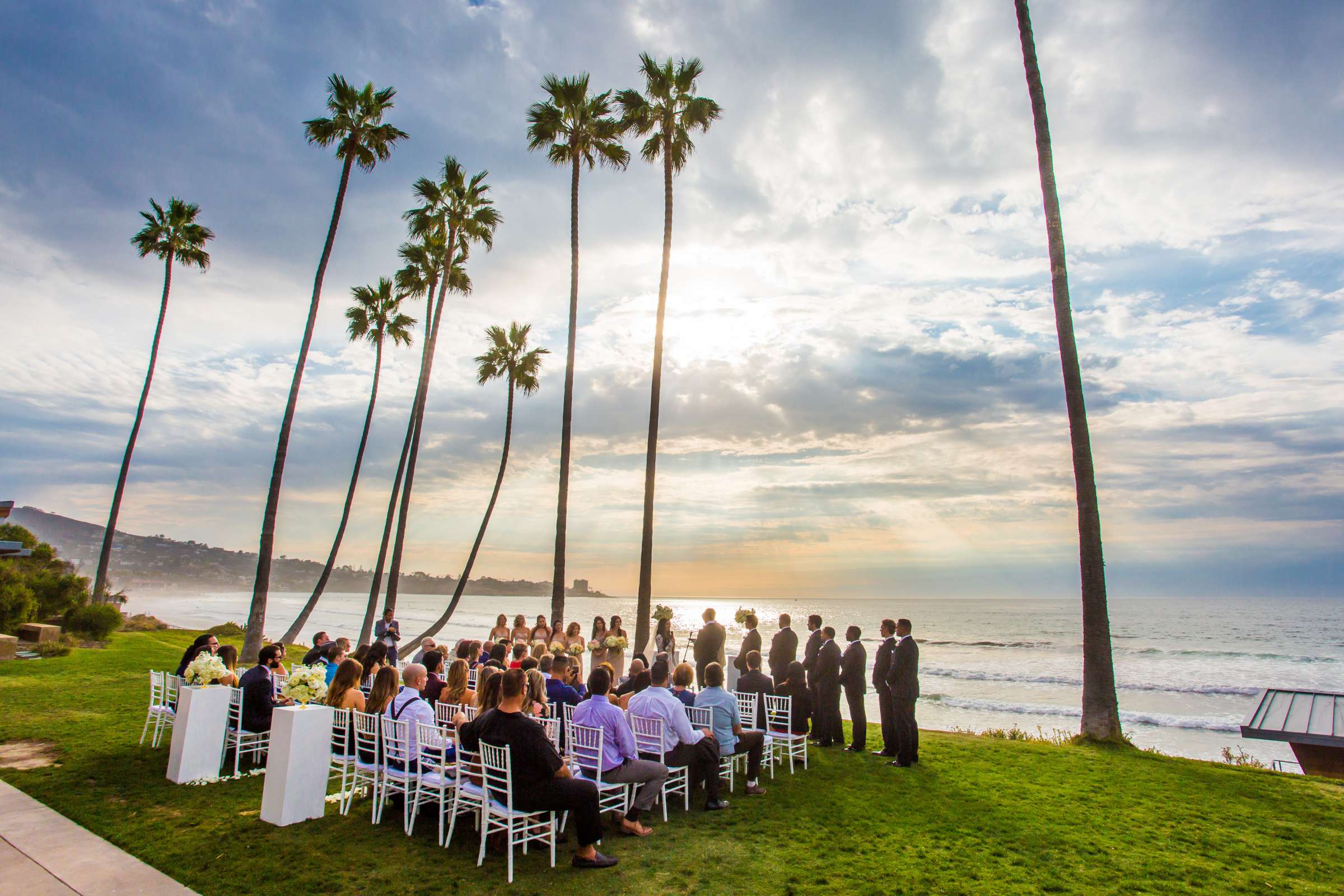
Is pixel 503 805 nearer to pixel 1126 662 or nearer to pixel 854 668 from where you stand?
pixel 854 668

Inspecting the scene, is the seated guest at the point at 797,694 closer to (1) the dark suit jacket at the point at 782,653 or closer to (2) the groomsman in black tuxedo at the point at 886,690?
(1) the dark suit jacket at the point at 782,653

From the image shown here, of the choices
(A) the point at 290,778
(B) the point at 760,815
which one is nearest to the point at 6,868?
(A) the point at 290,778

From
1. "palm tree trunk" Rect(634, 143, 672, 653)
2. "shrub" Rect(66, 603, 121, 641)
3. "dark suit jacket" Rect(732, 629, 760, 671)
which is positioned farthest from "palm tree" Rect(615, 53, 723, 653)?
"shrub" Rect(66, 603, 121, 641)

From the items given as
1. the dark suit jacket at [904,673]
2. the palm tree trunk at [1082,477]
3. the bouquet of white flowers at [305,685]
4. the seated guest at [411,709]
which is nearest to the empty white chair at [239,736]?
the bouquet of white flowers at [305,685]

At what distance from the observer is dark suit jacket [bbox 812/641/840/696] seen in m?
Answer: 10.3

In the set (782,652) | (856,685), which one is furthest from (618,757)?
(782,652)

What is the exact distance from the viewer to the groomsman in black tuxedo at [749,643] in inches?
407

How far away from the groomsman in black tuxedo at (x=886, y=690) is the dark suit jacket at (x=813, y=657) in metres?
1.07

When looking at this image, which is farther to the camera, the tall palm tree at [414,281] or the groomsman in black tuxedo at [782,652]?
the tall palm tree at [414,281]

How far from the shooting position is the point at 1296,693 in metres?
13.8

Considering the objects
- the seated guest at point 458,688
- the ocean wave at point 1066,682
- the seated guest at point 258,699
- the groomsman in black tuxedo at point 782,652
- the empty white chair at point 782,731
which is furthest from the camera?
the ocean wave at point 1066,682

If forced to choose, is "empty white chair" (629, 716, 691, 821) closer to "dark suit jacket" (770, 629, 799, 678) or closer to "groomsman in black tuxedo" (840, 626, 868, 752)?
"groomsman in black tuxedo" (840, 626, 868, 752)

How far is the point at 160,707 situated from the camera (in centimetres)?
895

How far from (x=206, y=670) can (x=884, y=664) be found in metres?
8.57
